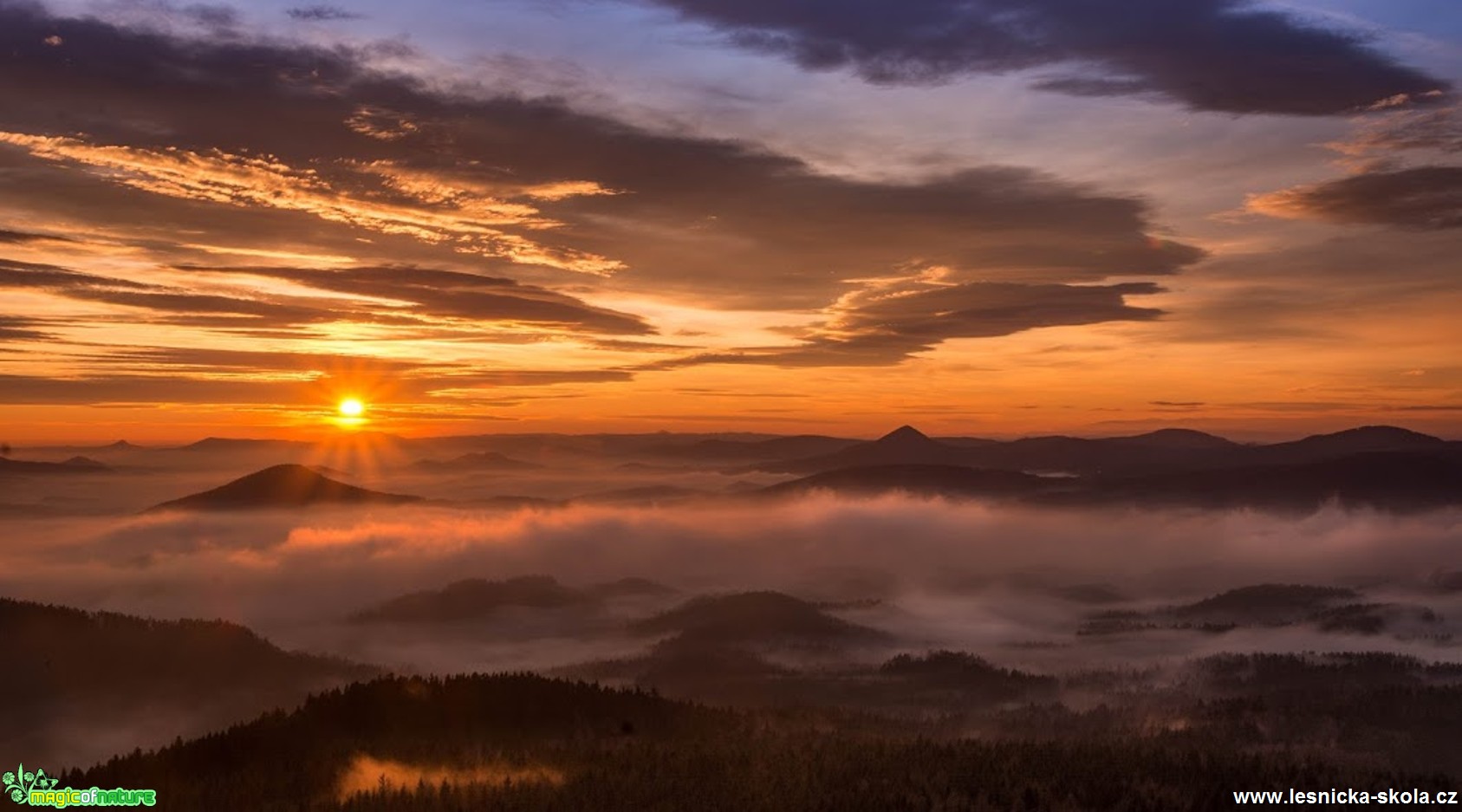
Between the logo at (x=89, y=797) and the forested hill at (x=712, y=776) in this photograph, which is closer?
the forested hill at (x=712, y=776)

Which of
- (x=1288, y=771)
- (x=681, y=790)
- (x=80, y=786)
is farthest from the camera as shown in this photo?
(x=80, y=786)

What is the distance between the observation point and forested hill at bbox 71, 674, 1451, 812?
10044 cm

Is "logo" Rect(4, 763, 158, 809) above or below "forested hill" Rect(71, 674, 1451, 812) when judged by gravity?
below

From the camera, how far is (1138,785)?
102 meters

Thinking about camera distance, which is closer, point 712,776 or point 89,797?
point 712,776

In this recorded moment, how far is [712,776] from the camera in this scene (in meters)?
118

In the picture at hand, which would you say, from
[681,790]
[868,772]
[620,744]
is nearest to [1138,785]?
[868,772]

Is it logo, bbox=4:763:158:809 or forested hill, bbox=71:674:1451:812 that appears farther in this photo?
logo, bbox=4:763:158:809

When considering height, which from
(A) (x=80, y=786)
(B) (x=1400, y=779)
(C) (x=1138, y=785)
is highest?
(C) (x=1138, y=785)

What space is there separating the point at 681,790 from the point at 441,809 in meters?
23.7

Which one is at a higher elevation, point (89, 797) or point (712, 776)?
point (712, 776)

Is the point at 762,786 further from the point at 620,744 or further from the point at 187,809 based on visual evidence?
the point at 187,809

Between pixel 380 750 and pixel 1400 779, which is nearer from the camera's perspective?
pixel 1400 779

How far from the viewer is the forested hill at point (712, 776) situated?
100438mm
